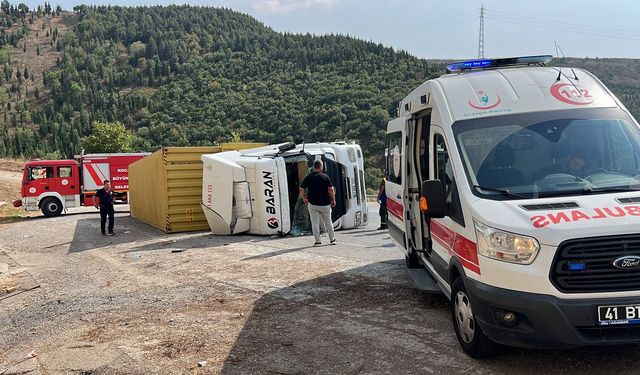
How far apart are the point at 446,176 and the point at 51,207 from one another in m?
25.3

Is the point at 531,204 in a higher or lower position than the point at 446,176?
lower

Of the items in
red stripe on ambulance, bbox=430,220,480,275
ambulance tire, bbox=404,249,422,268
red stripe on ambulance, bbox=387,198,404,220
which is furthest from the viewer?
red stripe on ambulance, bbox=387,198,404,220

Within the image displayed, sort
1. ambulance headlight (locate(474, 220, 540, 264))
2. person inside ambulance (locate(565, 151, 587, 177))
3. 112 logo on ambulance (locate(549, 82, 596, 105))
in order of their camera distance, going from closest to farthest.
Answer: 1. ambulance headlight (locate(474, 220, 540, 264))
2. person inside ambulance (locate(565, 151, 587, 177))
3. 112 logo on ambulance (locate(549, 82, 596, 105))

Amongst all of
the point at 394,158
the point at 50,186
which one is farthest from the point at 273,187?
the point at 50,186

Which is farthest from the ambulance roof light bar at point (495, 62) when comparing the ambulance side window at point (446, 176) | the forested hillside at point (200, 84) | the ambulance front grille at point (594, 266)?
the forested hillside at point (200, 84)

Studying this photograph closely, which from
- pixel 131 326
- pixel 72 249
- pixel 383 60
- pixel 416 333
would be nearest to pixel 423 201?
pixel 416 333

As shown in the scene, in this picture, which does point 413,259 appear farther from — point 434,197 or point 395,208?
point 434,197

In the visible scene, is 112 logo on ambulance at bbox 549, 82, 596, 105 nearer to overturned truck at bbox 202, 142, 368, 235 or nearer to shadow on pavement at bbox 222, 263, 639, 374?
shadow on pavement at bbox 222, 263, 639, 374

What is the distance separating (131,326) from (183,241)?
7847mm

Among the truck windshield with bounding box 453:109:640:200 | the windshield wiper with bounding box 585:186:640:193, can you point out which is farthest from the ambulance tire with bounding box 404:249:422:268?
the windshield wiper with bounding box 585:186:640:193

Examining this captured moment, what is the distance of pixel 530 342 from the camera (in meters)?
3.82

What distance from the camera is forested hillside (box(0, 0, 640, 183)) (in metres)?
68.0

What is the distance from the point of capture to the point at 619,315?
364 cm

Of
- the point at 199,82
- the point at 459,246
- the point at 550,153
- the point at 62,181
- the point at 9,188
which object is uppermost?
the point at 199,82
